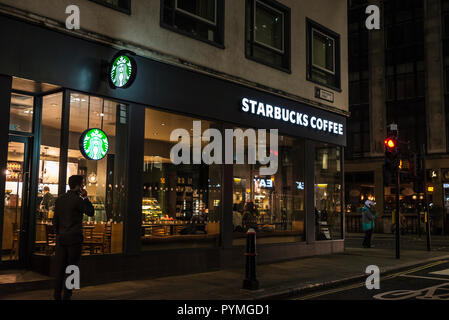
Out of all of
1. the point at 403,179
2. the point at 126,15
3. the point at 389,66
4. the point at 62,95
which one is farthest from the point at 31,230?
the point at 389,66

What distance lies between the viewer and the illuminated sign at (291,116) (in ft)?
43.4

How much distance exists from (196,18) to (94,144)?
14.3ft

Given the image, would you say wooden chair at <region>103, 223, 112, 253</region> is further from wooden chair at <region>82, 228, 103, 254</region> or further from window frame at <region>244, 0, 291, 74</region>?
window frame at <region>244, 0, 291, 74</region>

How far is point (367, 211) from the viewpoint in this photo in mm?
19234

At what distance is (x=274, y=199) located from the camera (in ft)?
48.6

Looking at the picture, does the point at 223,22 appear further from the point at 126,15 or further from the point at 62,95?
the point at 62,95

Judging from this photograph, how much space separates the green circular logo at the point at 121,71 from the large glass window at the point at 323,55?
299 inches

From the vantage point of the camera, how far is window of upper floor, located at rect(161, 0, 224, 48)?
11422 millimetres

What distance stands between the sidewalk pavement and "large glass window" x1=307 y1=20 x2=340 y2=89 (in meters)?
6.27

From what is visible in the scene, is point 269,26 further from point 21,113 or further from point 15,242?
point 15,242

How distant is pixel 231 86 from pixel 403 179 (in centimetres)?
725

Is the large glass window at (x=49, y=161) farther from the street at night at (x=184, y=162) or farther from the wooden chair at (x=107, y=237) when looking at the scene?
the wooden chair at (x=107, y=237)
